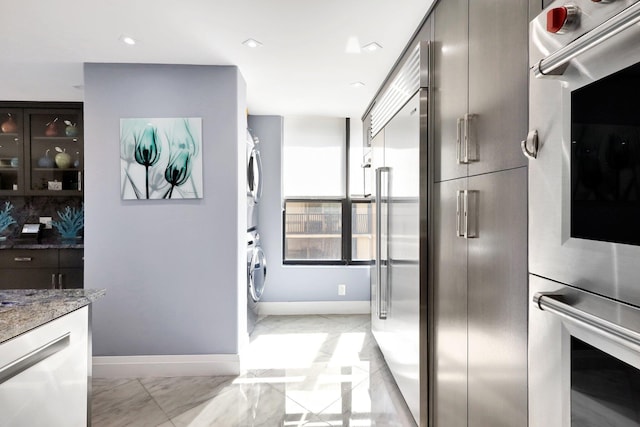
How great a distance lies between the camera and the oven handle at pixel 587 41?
2.17 ft

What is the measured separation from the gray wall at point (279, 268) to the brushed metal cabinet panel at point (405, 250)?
1811mm

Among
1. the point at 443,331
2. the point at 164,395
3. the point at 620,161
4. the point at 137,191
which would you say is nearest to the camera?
the point at 620,161

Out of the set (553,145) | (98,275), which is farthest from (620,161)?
(98,275)

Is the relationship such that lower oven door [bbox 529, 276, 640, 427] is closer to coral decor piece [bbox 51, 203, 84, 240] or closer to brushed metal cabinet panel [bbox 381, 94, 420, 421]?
brushed metal cabinet panel [bbox 381, 94, 420, 421]

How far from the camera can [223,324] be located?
2.99 metres

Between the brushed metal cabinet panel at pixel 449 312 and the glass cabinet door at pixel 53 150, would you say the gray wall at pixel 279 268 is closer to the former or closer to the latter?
the glass cabinet door at pixel 53 150

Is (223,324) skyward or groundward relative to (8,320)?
groundward

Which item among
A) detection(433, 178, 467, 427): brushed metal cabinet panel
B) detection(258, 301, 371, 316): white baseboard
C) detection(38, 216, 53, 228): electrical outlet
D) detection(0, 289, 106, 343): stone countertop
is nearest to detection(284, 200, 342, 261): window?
detection(258, 301, 371, 316): white baseboard

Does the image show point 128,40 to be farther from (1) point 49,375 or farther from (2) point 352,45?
(1) point 49,375

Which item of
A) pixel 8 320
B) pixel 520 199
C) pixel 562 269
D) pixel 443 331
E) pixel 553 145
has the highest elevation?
pixel 553 145

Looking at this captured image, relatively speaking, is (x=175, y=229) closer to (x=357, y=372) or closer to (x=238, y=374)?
(x=238, y=374)

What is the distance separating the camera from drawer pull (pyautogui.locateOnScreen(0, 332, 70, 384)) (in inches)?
45.3

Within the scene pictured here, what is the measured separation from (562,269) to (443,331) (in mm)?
1057

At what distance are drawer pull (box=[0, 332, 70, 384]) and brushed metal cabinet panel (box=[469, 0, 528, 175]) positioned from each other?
67.0 inches
